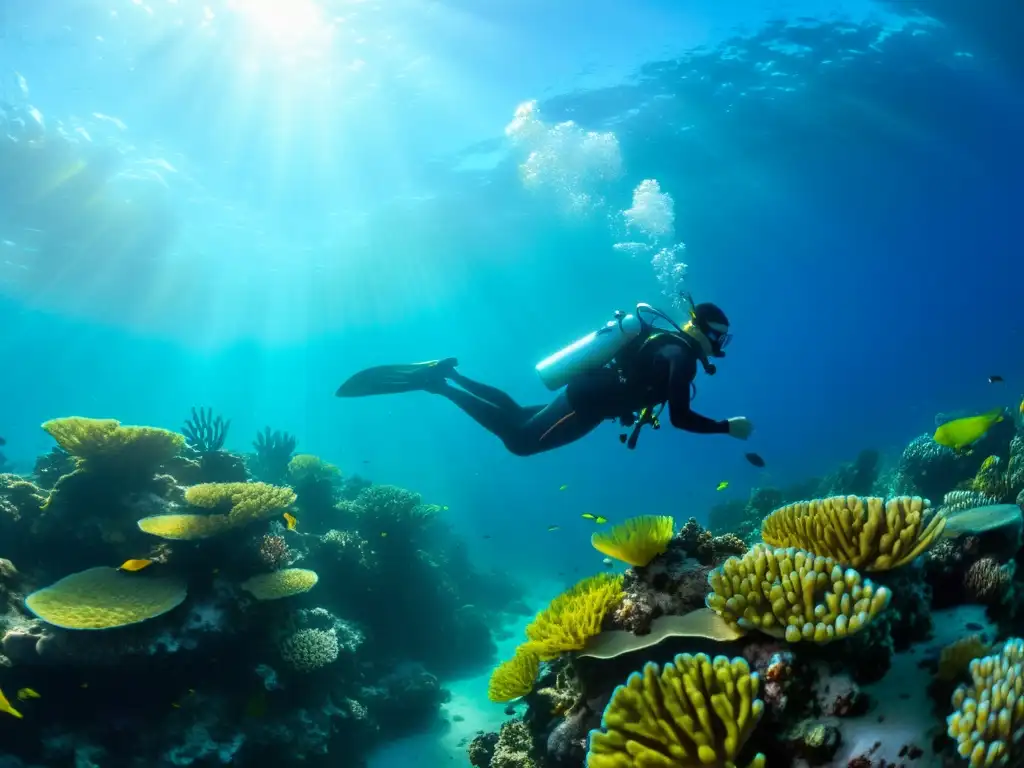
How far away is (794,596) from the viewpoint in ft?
9.31

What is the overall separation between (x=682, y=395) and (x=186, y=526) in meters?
6.15

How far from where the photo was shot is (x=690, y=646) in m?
3.32

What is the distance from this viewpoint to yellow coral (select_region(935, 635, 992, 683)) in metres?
2.67

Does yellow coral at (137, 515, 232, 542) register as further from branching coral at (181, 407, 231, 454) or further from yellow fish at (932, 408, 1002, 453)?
yellow fish at (932, 408, 1002, 453)

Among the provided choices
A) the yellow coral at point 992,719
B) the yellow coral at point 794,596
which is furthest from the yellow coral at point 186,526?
the yellow coral at point 992,719

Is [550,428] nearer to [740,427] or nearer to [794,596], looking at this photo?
[740,427]

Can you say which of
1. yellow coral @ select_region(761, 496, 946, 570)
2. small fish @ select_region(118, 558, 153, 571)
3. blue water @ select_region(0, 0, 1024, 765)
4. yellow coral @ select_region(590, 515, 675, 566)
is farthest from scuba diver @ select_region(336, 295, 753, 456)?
blue water @ select_region(0, 0, 1024, 765)

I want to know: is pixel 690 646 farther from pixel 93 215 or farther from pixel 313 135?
pixel 93 215

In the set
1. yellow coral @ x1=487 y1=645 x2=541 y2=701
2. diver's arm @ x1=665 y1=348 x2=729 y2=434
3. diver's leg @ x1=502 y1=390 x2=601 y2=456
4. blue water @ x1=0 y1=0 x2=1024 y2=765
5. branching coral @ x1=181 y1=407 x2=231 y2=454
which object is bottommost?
yellow coral @ x1=487 y1=645 x2=541 y2=701

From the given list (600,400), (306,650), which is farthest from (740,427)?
(306,650)

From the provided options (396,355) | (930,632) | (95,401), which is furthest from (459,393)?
(95,401)

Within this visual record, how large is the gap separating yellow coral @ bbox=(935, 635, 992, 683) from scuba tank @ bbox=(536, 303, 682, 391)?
4174mm

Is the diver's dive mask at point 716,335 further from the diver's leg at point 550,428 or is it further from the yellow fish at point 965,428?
the yellow fish at point 965,428

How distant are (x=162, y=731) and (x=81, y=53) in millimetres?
25789
